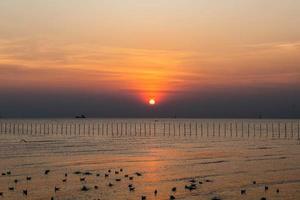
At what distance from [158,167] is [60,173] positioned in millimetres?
11028

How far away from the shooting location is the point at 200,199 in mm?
29828

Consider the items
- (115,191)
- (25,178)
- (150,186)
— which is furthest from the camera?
(25,178)

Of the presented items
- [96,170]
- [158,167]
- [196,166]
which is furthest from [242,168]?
[96,170]

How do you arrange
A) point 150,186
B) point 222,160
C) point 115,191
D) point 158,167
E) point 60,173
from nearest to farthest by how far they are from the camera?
1. point 115,191
2. point 150,186
3. point 60,173
4. point 158,167
5. point 222,160

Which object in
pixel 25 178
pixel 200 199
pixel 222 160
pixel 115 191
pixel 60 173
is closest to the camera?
pixel 200 199

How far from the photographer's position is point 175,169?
46312 mm

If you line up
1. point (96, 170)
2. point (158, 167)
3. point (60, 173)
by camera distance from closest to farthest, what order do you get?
point (60, 173) < point (96, 170) < point (158, 167)

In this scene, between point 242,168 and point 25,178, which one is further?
point 242,168

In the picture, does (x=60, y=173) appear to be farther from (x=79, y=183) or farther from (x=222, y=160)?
(x=222, y=160)

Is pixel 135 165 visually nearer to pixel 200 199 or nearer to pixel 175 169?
pixel 175 169

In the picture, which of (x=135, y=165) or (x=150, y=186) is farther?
(x=135, y=165)

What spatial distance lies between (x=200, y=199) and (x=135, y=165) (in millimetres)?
21161

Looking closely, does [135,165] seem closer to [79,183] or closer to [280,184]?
[79,183]

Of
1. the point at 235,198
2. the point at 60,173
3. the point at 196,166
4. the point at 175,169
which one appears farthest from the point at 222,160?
the point at 235,198
